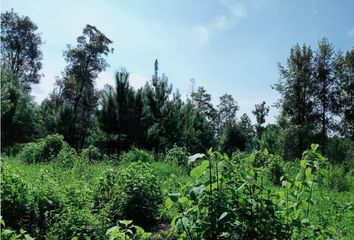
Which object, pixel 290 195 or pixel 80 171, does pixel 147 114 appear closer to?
pixel 80 171

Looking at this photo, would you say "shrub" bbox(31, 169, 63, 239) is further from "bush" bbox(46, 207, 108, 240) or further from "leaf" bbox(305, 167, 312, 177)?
"leaf" bbox(305, 167, 312, 177)

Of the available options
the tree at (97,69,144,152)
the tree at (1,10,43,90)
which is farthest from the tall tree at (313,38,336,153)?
the tree at (1,10,43,90)

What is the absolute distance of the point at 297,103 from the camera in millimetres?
26859

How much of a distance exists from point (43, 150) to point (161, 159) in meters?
5.45

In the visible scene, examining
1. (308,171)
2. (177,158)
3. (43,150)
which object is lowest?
(308,171)

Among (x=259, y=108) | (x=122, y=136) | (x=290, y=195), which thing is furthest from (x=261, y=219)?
(x=259, y=108)

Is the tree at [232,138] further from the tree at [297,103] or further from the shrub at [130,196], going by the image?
the shrub at [130,196]

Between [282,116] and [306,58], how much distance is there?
437 centimetres

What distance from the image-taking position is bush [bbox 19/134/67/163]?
17.1m

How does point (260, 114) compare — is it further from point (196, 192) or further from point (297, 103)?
point (196, 192)

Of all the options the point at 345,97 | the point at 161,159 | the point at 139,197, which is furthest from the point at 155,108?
the point at 139,197

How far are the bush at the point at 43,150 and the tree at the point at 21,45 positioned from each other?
677 inches

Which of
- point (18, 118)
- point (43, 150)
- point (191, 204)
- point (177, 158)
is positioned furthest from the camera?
point (18, 118)

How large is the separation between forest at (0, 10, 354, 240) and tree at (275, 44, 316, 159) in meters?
0.07
